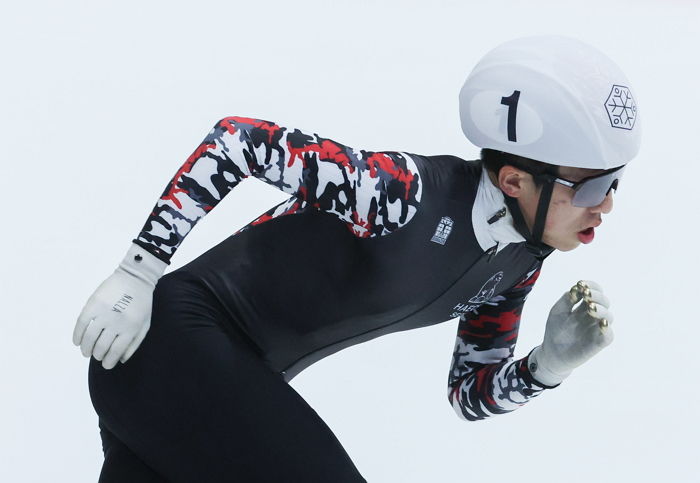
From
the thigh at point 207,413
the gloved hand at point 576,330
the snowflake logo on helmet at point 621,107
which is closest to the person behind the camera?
the thigh at point 207,413

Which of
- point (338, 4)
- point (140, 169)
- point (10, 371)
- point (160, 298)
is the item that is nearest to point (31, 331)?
point (10, 371)

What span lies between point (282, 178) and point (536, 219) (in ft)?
1.80

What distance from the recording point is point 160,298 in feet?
7.39

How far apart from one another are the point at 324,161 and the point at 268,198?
187 cm

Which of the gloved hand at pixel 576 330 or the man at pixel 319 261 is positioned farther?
the gloved hand at pixel 576 330

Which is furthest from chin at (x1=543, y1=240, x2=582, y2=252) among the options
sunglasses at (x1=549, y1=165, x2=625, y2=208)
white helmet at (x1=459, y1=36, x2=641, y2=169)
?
white helmet at (x1=459, y1=36, x2=641, y2=169)

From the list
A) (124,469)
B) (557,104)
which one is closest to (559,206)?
(557,104)

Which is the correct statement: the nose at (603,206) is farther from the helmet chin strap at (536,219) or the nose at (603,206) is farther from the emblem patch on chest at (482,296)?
the emblem patch on chest at (482,296)

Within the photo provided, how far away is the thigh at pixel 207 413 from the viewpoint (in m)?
2.12

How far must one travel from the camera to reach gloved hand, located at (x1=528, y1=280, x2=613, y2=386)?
98.0 inches

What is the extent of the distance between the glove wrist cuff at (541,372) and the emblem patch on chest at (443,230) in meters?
0.45

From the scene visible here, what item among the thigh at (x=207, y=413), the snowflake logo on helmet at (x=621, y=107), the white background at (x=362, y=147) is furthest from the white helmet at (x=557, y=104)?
the white background at (x=362, y=147)

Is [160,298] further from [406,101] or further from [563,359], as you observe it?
[406,101]

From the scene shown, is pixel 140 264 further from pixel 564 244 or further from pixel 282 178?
pixel 564 244
